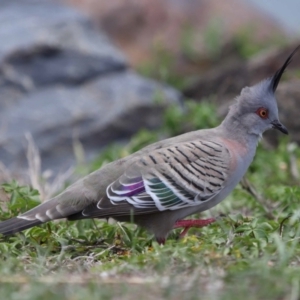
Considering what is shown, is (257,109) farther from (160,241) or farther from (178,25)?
(178,25)

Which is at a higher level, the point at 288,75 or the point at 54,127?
the point at 288,75

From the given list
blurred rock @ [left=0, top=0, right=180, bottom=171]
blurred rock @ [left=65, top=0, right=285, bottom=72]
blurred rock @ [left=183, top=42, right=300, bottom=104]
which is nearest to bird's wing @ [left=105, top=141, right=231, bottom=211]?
blurred rock @ [left=0, top=0, right=180, bottom=171]

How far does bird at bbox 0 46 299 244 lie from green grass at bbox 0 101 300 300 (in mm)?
171

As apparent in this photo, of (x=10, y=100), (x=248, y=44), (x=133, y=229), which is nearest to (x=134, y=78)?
(x=10, y=100)

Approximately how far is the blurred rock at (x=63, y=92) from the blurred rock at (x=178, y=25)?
3.43 meters

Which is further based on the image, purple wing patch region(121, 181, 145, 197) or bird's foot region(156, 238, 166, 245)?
bird's foot region(156, 238, 166, 245)

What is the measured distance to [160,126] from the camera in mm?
10992

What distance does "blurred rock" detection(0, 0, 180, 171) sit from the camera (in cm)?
1051

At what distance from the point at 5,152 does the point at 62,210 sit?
488 centimetres

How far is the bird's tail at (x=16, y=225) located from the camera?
5320mm

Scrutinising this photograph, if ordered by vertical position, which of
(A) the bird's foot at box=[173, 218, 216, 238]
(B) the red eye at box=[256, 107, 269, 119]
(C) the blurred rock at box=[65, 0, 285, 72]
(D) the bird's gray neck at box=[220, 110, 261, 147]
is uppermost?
(C) the blurred rock at box=[65, 0, 285, 72]

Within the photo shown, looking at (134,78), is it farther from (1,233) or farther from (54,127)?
(1,233)

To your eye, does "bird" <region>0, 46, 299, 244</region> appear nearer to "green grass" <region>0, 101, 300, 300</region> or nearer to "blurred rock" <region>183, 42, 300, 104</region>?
"green grass" <region>0, 101, 300, 300</region>

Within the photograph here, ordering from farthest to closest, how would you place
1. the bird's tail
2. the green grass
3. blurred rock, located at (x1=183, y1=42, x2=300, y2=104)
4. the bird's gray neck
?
blurred rock, located at (x1=183, y1=42, x2=300, y2=104) → the bird's gray neck → the bird's tail → the green grass
